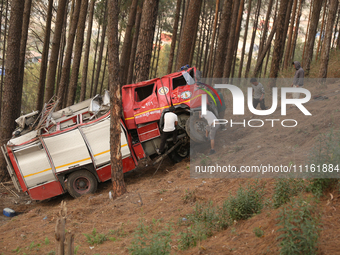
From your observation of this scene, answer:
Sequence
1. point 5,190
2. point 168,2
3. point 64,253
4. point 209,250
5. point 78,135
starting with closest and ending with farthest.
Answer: point 64,253
point 209,250
point 78,135
point 5,190
point 168,2

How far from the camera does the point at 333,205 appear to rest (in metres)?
5.48

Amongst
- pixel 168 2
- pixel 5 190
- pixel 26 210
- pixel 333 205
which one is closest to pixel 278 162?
pixel 333 205

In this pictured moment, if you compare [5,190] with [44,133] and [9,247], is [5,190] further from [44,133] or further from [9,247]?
[9,247]

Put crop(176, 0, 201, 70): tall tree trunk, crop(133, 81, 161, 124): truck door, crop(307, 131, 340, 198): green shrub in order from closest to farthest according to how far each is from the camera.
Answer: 1. crop(307, 131, 340, 198): green shrub
2. crop(133, 81, 161, 124): truck door
3. crop(176, 0, 201, 70): tall tree trunk

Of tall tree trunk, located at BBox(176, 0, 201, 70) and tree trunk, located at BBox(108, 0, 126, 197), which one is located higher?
tall tree trunk, located at BBox(176, 0, 201, 70)

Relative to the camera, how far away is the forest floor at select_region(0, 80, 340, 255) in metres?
5.37

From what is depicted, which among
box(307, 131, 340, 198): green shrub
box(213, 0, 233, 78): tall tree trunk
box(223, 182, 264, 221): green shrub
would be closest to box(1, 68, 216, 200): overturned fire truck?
box(213, 0, 233, 78): tall tree trunk

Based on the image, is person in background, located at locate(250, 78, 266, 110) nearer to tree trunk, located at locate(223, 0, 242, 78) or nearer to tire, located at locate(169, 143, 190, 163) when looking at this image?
tire, located at locate(169, 143, 190, 163)

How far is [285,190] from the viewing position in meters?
6.12

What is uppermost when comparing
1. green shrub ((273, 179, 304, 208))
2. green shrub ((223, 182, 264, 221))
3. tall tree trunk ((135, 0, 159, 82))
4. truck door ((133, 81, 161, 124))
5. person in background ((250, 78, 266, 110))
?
tall tree trunk ((135, 0, 159, 82))

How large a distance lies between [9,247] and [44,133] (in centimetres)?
403

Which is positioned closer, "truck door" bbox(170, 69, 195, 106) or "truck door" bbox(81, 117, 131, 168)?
"truck door" bbox(81, 117, 131, 168)

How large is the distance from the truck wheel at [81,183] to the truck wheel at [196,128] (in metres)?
3.51

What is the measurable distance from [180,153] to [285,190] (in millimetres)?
5853
